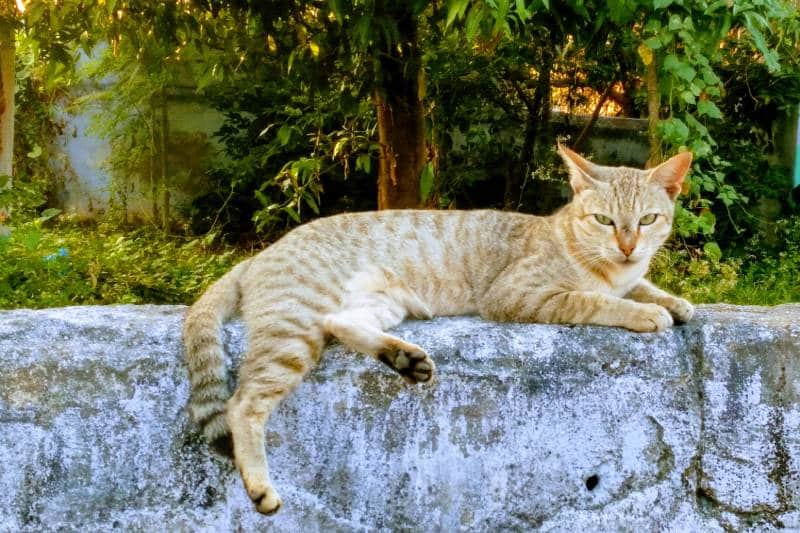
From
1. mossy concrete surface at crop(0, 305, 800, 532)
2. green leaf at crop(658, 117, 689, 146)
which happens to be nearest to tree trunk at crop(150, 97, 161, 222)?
green leaf at crop(658, 117, 689, 146)

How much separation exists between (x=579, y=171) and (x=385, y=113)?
6.32 ft

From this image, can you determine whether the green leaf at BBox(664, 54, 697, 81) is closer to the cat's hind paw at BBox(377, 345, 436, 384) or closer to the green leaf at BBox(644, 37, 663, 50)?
the green leaf at BBox(644, 37, 663, 50)

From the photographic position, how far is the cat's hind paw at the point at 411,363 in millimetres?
2535

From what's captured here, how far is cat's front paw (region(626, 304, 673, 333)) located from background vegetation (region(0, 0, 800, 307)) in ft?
3.51

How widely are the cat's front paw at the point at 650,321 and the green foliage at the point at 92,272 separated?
3.08 m

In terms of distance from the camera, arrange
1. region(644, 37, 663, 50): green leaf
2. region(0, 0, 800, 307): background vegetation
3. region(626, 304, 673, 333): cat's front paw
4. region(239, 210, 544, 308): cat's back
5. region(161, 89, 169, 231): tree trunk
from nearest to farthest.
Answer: region(626, 304, 673, 333): cat's front paw → region(239, 210, 544, 308): cat's back → region(644, 37, 663, 50): green leaf → region(0, 0, 800, 307): background vegetation → region(161, 89, 169, 231): tree trunk

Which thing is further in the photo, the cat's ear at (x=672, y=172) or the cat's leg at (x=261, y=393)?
the cat's ear at (x=672, y=172)

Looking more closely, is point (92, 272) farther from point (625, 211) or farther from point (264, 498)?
point (625, 211)

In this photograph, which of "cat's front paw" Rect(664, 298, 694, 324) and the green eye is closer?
"cat's front paw" Rect(664, 298, 694, 324)

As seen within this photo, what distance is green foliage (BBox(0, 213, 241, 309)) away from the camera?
4.61m

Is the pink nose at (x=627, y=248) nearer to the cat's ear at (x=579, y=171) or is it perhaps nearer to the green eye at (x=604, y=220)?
the green eye at (x=604, y=220)

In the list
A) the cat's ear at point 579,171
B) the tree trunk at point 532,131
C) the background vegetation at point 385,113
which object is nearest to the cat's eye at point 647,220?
the cat's ear at point 579,171

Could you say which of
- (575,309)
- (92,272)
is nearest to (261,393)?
(575,309)

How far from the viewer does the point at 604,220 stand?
3076 mm
